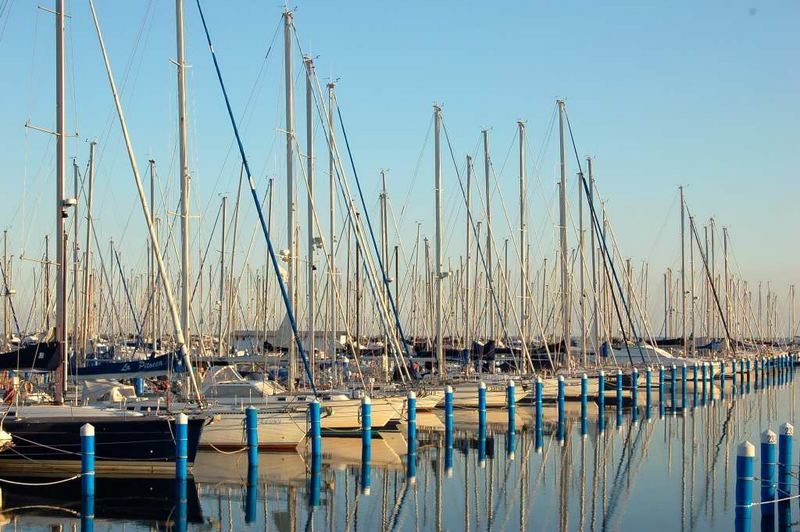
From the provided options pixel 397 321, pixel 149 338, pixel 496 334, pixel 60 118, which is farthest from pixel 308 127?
pixel 149 338

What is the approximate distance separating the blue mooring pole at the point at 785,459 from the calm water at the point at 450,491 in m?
0.96

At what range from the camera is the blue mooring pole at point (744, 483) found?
1828 centimetres

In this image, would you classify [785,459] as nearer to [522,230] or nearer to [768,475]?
[768,475]

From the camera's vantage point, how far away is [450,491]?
77.9ft

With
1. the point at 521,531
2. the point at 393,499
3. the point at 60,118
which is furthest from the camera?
the point at 60,118

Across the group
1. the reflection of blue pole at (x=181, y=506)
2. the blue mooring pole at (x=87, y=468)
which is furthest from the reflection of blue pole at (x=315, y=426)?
the blue mooring pole at (x=87, y=468)

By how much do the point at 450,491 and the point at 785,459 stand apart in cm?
699

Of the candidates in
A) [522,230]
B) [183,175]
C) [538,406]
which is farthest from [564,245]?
[183,175]

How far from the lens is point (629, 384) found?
177 ft

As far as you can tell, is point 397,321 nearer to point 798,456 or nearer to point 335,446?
point 335,446

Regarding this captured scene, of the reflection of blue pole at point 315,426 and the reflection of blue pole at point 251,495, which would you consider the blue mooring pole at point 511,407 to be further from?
the reflection of blue pole at point 251,495

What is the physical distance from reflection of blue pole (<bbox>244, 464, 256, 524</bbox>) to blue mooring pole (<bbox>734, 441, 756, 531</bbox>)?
8.61 meters

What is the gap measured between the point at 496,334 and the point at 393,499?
32667 mm

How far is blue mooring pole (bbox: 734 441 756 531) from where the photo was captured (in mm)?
18281
